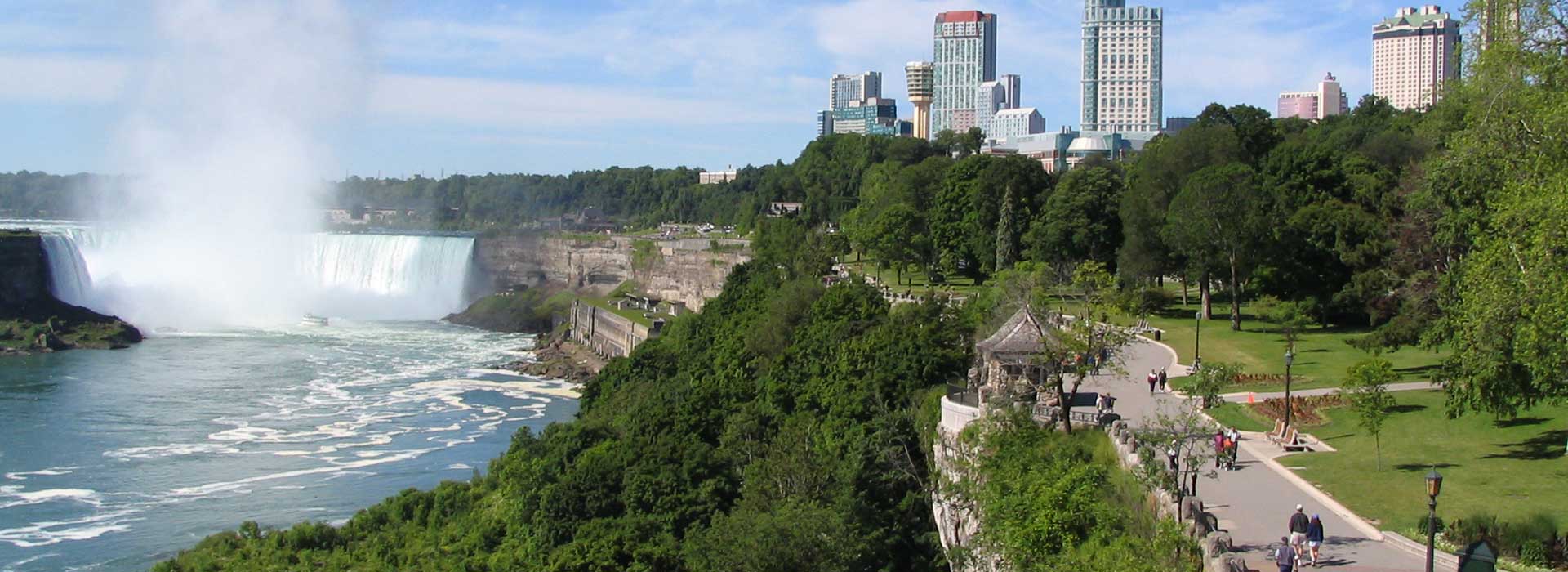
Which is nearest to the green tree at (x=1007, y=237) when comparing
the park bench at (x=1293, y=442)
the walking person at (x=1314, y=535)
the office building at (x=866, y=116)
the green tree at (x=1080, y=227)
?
the green tree at (x=1080, y=227)

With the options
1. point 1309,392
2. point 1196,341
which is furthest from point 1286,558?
point 1196,341

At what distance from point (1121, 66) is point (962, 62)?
22.7m

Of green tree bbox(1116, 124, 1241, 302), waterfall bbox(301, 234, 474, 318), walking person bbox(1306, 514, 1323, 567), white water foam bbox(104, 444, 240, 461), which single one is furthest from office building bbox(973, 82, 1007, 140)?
walking person bbox(1306, 514, 1323, 567)

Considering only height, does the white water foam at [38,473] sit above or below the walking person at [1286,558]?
below

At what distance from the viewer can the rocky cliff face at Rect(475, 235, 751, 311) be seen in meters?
64.6

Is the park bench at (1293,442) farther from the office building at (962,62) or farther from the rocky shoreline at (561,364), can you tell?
the office building at (962,62)

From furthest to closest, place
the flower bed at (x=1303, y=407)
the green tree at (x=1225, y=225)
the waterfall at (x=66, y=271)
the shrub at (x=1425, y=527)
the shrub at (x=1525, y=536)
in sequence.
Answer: the waterfall at (x=66, y=271), the green tree at (x=1225, y=225), the flower bed at (x=1303, y=407), the shrub at (x=1425, y=527), the shrub at (x=1525, y=536)

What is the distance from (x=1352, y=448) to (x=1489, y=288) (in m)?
3.68

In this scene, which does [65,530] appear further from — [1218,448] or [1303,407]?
[1303,407]

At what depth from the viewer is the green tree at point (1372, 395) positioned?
18672 mm

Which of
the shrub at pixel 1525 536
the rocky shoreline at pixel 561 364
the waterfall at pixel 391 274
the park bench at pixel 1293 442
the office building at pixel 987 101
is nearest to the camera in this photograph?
the shrub at pixel 1525 536

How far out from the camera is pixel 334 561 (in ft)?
83.6

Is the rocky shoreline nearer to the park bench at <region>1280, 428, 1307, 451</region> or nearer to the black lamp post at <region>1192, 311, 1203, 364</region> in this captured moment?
the black lamp post at <region>1192, 311, 1203, 364</region>

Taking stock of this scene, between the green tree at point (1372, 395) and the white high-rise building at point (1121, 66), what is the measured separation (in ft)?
487
